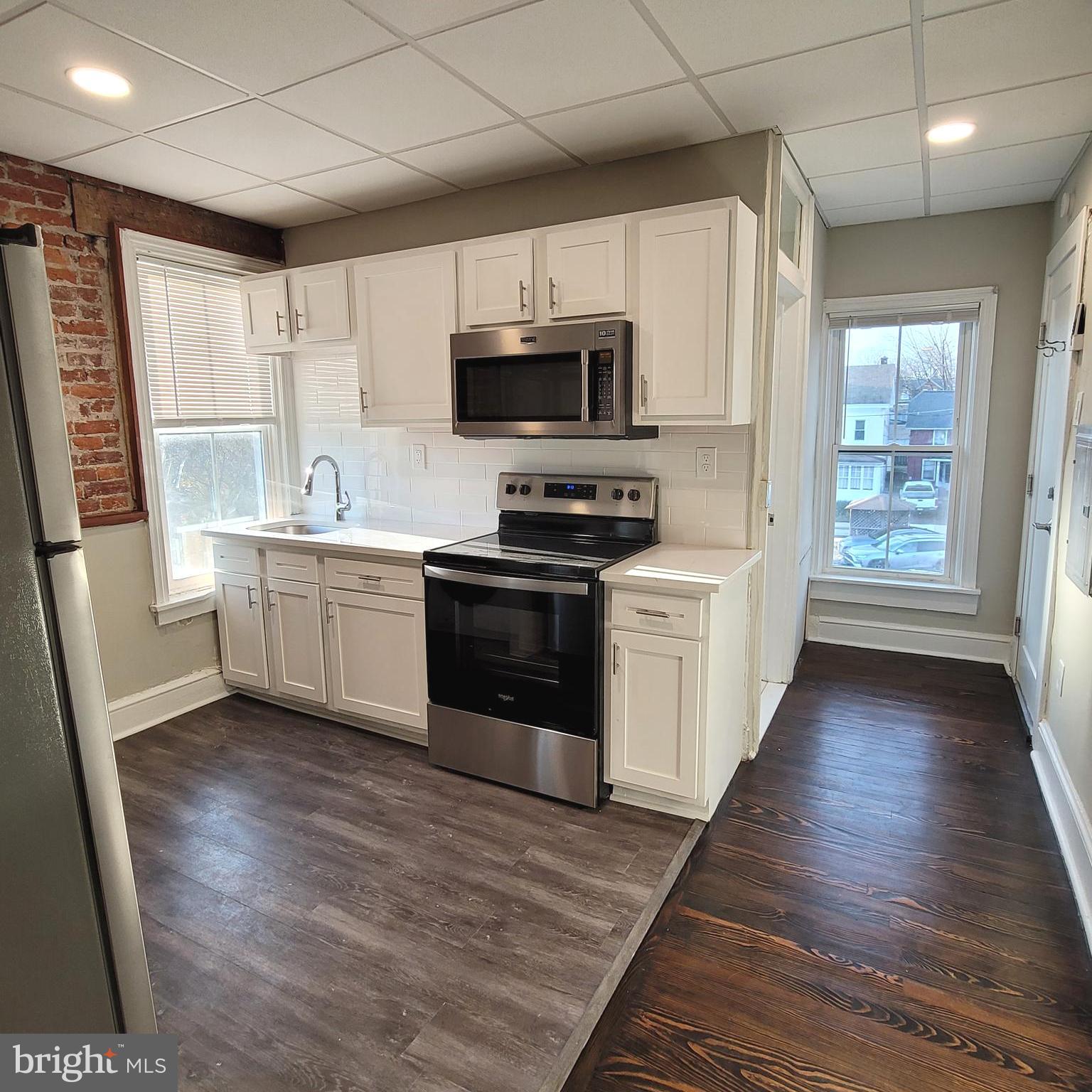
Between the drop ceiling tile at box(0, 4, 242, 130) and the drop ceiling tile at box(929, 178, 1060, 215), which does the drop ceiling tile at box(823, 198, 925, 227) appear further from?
the drop ceiling tile at box(0, 4, 242, 130)

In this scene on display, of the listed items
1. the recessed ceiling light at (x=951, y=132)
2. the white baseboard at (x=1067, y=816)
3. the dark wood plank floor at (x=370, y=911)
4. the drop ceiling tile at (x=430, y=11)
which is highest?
the drop ceiling tile at (x=430, y=11)

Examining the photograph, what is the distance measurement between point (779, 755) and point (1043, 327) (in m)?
2.59

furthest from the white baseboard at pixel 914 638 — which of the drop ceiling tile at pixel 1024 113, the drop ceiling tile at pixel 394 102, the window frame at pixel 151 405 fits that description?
the window frame at pixel 151 405

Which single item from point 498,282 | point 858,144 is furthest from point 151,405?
point 858,144

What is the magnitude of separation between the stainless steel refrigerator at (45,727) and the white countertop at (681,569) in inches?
67.9

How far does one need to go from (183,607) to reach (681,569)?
2521mm

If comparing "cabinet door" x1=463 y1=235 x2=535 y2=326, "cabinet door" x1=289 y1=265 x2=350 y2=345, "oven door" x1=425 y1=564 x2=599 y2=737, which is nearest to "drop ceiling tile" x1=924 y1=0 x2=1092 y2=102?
"cabinet door" x1=463 y1=235 x2=535 y2=326

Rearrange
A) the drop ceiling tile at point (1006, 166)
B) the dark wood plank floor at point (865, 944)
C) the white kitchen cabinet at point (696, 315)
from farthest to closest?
the drop ceiling tile at point (1006, 166), the white kitchen cabinet at point (696, 315), the dark wood plank floor at point (865, 944)

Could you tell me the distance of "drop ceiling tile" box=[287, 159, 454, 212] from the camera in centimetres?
304

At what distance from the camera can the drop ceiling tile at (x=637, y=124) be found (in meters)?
2.40

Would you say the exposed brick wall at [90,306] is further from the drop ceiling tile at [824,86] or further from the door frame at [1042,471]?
the door frame at [1042,471]

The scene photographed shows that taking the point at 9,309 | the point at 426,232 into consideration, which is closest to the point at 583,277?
the point at 426,232

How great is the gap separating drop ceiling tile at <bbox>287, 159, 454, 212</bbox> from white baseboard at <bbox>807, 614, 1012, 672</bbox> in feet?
11.0

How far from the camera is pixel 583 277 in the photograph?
2.76 meters
